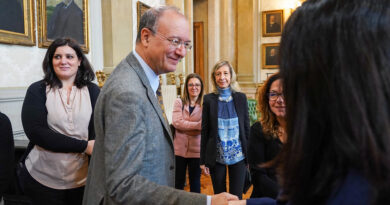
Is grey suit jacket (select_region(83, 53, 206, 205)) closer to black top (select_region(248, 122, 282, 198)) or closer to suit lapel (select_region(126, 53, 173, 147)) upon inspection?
suit lapel (select_region(126, 53, 173, 147))

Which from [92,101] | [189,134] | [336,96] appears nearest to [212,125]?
[189,134]

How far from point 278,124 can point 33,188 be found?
70.1 inches

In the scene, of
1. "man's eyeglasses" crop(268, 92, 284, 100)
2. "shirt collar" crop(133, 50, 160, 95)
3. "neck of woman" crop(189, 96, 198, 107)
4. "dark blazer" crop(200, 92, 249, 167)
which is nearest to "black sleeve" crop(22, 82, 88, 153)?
"shirt collar" crop(133, 50, 160, 95)

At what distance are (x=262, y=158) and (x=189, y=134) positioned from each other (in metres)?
1.74

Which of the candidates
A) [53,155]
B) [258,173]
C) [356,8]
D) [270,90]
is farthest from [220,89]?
[356,8]

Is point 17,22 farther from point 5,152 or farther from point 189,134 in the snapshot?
point 189,134

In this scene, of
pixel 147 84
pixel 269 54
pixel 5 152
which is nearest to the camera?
pixel 147 84

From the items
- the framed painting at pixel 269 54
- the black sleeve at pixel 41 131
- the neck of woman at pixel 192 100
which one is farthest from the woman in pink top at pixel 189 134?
the framed painting at pixel 269 54

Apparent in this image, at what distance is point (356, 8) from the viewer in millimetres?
556

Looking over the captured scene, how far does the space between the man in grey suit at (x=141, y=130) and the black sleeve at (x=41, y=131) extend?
0.76m

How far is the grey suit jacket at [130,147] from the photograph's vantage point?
1.10 m

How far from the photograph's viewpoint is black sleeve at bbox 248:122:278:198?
1.98 m

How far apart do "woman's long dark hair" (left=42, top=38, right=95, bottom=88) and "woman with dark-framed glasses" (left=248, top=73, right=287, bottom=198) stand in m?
1.35

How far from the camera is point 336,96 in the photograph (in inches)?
21.8
